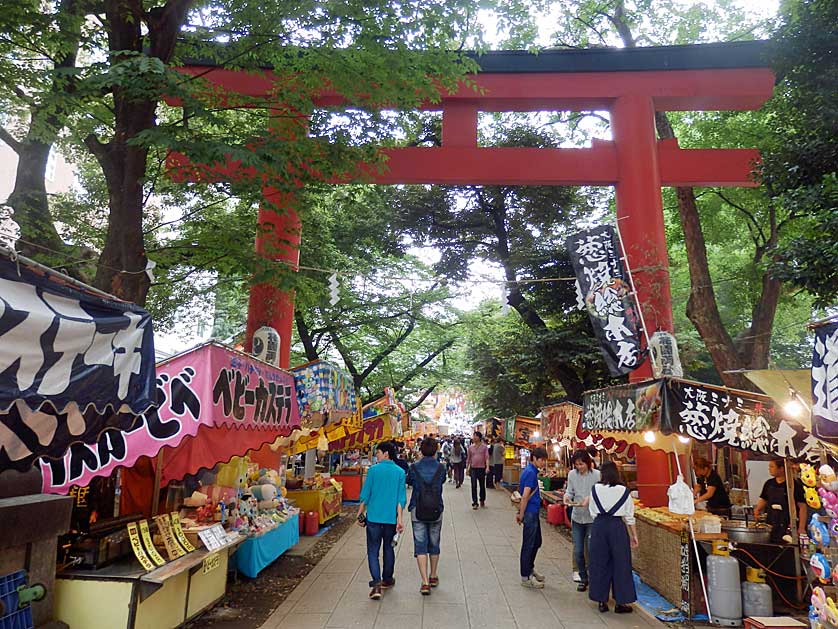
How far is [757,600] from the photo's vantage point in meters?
6.46

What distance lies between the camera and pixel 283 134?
9.07 m

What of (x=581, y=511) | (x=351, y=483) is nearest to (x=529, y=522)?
(x=581, y=511)

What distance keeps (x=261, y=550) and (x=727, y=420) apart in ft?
21.2

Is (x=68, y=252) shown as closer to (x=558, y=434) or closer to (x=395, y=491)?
(x=395, y=491)

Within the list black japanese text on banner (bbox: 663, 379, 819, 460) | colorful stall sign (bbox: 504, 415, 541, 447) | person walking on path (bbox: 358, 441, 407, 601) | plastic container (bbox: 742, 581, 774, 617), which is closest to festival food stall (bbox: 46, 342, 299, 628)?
person walking on path (bbox: 358, 441, 407, 601)

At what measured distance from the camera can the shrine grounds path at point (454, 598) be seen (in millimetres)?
6254

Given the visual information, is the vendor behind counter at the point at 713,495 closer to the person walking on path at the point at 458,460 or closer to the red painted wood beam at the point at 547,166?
the red painted wood beam at the point at 547,166

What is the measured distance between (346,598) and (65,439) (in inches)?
197

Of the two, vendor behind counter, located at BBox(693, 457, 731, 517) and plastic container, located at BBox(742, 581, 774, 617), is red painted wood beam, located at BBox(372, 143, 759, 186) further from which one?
plastic container, located at BBox(742, 581, 774, 617)

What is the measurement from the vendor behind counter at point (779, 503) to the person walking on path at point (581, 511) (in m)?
2.41

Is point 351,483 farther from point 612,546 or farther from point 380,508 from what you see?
point 612,546

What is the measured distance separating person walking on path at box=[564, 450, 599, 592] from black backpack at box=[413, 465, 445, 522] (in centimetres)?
205

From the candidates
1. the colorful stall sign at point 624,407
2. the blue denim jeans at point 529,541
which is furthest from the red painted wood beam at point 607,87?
the blue denim jeans at point 529,541

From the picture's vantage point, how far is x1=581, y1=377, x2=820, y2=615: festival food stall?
635 centimetres
